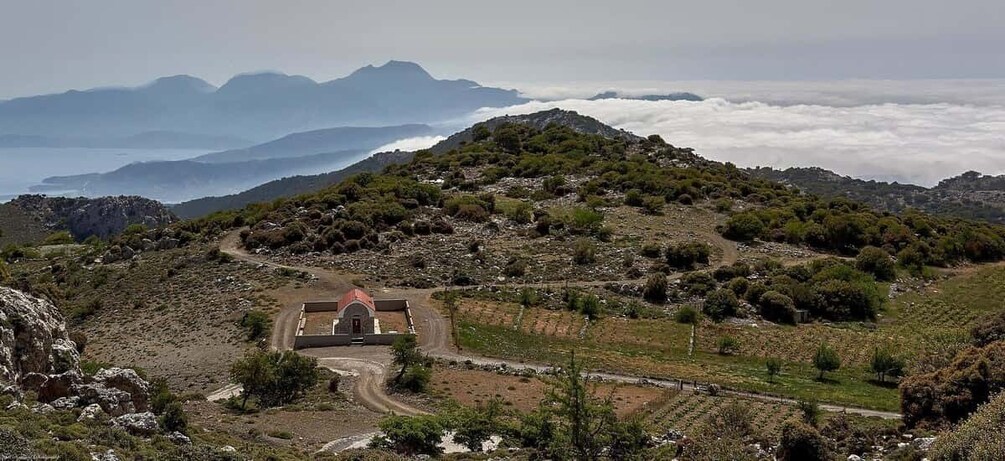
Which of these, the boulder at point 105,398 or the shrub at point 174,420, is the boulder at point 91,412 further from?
the shrub at point 174,420

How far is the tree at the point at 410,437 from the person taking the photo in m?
17.4

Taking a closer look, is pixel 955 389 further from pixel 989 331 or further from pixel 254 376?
pixel 254 376

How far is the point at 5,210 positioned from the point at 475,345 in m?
106

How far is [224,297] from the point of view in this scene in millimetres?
38500

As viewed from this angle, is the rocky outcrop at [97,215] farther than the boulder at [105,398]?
Yes

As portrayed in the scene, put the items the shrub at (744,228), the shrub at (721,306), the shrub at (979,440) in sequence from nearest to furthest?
the shrub at (979,440)
the shrub at (721,306)
the shrub at (744,228)

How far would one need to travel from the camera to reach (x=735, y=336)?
35.1 metres

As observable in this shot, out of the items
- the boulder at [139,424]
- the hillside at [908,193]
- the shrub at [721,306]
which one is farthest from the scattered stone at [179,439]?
the hillside at [908,193]

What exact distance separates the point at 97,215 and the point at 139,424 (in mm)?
107079

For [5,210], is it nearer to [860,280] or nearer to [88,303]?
[88,303]

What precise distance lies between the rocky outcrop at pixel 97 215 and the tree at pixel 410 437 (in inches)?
3693

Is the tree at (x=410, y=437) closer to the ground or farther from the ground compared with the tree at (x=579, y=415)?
closer to the ground

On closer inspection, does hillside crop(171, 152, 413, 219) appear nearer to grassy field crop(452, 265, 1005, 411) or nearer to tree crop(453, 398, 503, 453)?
grassy field crop(452, 265, 1005, 411)

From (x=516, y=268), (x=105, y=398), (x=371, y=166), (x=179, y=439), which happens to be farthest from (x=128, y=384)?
(x=371, y=166)
